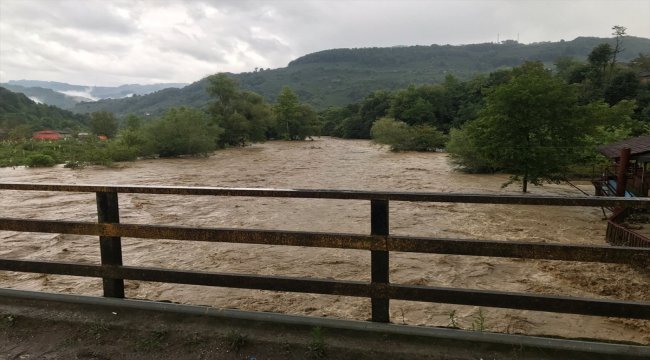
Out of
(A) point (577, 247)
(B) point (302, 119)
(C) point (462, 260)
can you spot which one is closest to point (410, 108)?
(B) point (302, 119)

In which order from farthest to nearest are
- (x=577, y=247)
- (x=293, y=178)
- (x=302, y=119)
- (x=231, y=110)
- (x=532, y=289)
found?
(x=302, y=119) → (x=231, y=110) → (x=293, y=178) → (x=532, y=289) → (x=577, y=247)

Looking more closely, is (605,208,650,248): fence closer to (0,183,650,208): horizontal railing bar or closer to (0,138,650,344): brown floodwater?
(0,138,650,344): brown floodwater

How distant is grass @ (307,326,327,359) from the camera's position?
2760mm

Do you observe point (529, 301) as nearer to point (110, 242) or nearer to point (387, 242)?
point (387, 242)

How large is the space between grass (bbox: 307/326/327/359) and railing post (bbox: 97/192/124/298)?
5.33 feet

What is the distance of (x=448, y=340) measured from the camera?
2838 millimetres

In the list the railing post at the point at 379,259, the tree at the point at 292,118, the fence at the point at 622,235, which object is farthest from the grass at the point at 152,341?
the tree at the point at 292,118

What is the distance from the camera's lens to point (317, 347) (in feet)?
9.14

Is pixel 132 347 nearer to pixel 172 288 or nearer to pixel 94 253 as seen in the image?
pixel 172 288

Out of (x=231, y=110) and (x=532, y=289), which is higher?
(x=231, y=110)

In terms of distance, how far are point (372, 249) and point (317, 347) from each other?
0.72 m

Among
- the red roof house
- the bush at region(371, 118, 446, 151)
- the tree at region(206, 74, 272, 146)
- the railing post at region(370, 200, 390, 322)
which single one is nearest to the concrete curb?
the railing post at region(370, 200, 390, 322)

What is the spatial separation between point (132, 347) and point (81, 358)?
0.30 meters

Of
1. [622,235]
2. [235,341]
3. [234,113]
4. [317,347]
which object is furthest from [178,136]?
[317,347]
